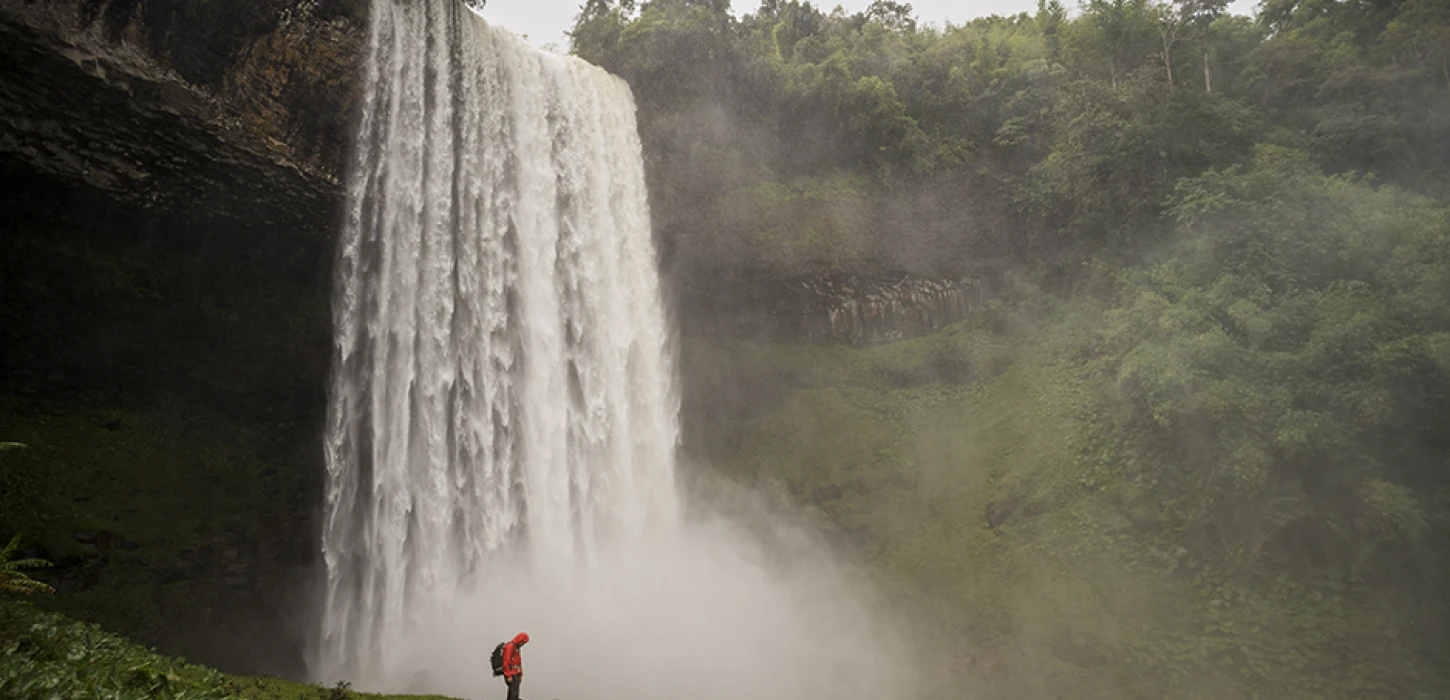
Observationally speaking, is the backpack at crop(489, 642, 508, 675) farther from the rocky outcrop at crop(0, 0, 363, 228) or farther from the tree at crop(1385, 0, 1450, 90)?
the tree at crop(1385, 0, 1450, 90)

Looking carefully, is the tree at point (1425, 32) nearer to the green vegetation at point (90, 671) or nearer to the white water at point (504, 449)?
the white water at point (504, 449)

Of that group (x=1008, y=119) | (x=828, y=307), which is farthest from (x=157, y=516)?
(x=1008, y=119)

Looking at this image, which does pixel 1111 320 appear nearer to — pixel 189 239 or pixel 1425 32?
pixel 1425 32

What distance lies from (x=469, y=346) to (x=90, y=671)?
9.37m

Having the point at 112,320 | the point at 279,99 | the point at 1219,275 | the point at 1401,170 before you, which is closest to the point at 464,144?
the point at 279,99

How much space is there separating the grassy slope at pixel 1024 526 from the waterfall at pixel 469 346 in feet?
11.4

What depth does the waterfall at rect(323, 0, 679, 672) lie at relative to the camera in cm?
1336

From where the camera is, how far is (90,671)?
5.46m

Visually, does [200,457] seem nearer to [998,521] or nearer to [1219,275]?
[998,521]

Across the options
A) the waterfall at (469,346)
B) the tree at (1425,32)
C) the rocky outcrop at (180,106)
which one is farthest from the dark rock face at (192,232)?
the tree at (1425,32)

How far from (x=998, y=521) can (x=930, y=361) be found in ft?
19.8

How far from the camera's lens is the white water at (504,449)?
1248cm

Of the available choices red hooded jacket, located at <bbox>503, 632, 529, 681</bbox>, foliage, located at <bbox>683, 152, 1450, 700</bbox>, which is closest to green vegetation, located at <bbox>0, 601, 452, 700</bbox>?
red hooded jacket, located at <bbox>503, 632, 529, 681</bbox>

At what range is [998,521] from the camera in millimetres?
14891
